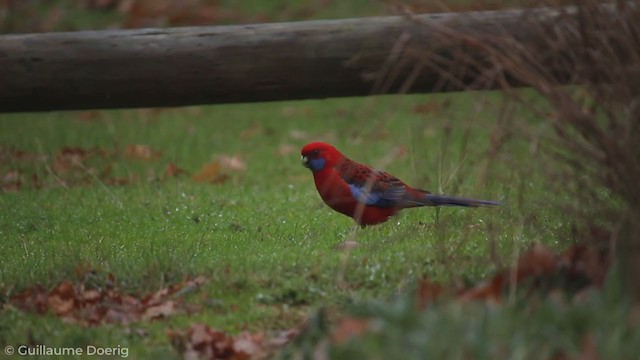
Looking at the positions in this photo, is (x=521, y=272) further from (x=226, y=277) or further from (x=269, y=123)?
(x=269, y=123)

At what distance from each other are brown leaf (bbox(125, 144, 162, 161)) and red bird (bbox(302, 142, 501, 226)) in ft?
11.5

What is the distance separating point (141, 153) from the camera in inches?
388

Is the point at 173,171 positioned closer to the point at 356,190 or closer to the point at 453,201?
the point at 356,190

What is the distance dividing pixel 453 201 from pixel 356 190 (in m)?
0.54

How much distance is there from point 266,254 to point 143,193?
2538 mm

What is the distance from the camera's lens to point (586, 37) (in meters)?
4.88

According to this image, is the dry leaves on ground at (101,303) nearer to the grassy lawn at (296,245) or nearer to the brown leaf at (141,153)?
the grassy lawn at (296,245)

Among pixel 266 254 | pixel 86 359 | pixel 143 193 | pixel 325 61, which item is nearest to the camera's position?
pixel 86 359

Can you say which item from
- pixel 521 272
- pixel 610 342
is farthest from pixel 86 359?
pixel 610 342

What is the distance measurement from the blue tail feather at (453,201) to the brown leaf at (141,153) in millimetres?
3966

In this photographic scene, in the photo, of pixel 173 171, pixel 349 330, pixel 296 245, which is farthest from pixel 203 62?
pixel 349 330

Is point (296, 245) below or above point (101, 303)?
below

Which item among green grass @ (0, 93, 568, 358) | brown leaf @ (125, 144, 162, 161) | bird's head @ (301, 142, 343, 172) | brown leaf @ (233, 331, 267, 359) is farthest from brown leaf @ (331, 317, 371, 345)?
brown leaf @ (125, 144, 162, 161)

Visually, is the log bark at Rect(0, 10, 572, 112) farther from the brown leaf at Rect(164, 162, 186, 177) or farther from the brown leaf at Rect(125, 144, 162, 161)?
the brown leaf at Rect(125, 144, 162, 161)
